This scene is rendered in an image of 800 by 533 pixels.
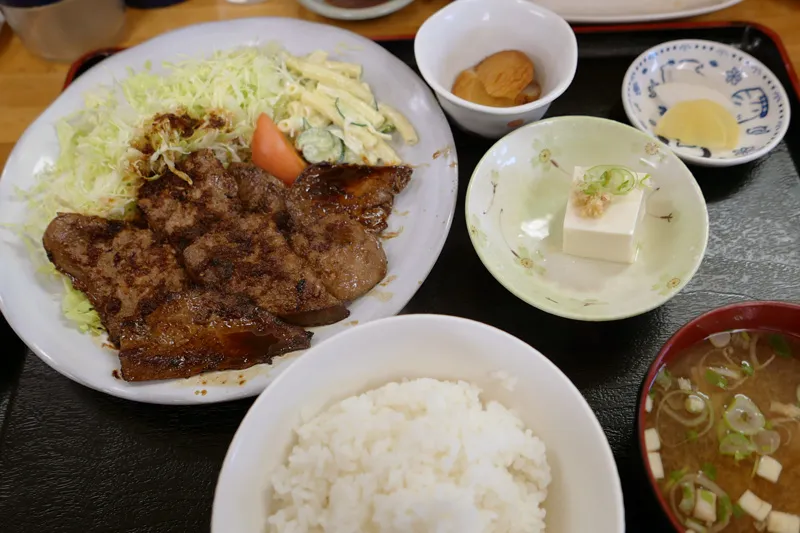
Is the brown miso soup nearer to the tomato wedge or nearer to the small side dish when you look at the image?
the small side dish

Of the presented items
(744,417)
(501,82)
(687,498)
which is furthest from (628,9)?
(687,498)

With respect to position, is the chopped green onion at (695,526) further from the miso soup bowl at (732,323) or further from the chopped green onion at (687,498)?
the miso soup bowl at (732,323)

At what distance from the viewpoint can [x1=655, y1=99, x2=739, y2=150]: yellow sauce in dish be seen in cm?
277

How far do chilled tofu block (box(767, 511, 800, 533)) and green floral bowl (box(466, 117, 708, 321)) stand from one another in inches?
30.3

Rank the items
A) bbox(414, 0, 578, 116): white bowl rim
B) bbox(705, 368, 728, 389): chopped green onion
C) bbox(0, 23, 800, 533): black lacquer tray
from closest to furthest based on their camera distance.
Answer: bbox(705, 368, 728, 389): chopped green onion
bbox(0, 23, 800, 533): black lacquer tray
bbox(414, 0, 578, 116): white bowl rim

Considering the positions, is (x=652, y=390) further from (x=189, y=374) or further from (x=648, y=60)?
(x=648, y=60)

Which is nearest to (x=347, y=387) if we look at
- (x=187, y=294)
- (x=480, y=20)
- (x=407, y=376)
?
(x=407, y=376)

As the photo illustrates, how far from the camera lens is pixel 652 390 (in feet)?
6.31

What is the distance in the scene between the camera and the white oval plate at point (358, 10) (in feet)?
11.3

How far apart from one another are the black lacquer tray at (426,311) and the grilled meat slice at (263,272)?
40cm

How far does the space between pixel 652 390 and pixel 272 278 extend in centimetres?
151

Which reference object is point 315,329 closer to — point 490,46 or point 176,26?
point 490,46

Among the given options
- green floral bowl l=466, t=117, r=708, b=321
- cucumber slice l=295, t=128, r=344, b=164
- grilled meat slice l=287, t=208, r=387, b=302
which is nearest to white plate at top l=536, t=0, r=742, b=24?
green floral bowl l=466, t=117, r=708, b=321

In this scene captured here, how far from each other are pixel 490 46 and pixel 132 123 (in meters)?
1.93
